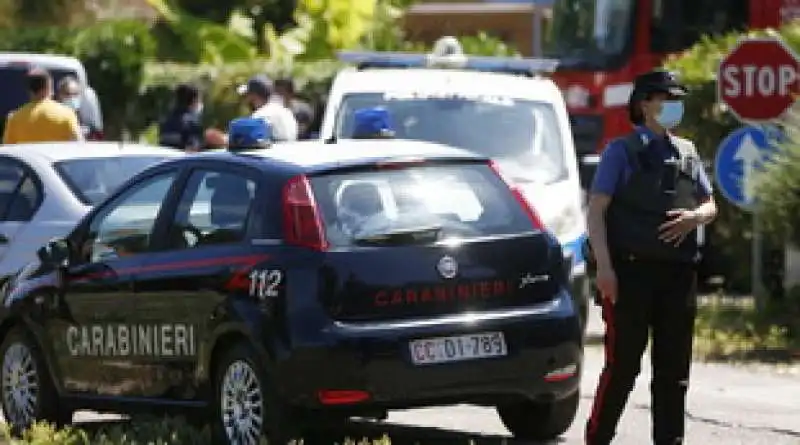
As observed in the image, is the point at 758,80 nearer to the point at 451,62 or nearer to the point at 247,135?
the point at 451,62

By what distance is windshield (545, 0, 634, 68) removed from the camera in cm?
2208

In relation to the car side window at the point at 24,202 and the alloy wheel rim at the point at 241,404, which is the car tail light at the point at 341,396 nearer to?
the alloy wheel rim at the point at 241,404

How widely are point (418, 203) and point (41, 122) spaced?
8029 mm

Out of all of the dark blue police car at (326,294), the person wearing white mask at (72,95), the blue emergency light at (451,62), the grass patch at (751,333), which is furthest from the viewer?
the person wearing white mask at (72,95)

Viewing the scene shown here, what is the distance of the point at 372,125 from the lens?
12891 mm

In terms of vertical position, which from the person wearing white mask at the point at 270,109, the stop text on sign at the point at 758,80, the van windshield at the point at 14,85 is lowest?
the van windshield at the point at 14,85

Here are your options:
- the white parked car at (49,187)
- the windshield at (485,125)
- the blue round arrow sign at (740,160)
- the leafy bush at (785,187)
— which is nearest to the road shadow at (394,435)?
the white parked car at (49,187)

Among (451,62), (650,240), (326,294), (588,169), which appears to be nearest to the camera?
(650,240)

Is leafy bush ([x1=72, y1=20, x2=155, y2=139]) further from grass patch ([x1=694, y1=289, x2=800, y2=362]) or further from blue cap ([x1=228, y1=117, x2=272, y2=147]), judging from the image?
blue cap ([x1=228, y1=117, x2=272, y2=147])

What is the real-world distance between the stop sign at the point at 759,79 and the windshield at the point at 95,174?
4.17 metres

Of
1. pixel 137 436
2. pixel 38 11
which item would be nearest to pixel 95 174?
pixel 137 436

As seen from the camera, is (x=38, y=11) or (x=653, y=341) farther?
(x=38, y=11)

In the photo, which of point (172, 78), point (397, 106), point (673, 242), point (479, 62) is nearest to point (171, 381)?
point (673, 242)

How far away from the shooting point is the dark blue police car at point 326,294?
31.9 feet
